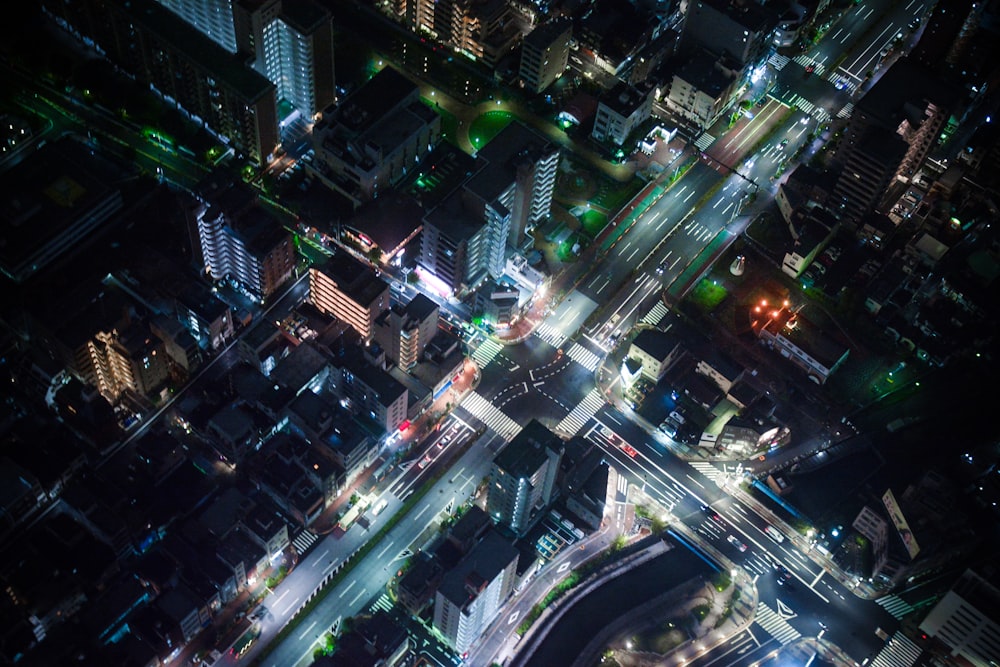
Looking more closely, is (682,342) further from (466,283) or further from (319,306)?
(319,306)

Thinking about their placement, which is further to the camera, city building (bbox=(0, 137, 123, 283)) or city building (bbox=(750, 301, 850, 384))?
city building (bbox=(750, 301, 850, 384))

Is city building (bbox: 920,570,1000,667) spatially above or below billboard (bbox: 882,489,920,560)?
below

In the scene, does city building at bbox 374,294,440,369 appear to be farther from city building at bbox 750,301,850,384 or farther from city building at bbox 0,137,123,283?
city building at bbox 750,301,850,384

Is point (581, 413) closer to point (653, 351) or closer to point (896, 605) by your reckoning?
point (653, 351)

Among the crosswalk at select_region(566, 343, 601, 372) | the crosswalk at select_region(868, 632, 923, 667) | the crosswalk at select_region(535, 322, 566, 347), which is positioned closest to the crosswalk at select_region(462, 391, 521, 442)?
the crosswalk at select_region(535, 322, 566, 347)

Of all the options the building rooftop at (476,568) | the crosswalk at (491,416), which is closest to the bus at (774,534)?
the crosswalk at (491,416)

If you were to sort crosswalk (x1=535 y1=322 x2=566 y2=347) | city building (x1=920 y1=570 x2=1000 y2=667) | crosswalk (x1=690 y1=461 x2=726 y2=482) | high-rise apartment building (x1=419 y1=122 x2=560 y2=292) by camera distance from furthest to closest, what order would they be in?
crosswalk (x1=535 y1=322 x2=566 y2=347)
high-rise apartment building (x1=419 y1=122 x2=560 y2=292)
crosswalk (x1=690 y1=461 x2=726 y2=482)
city building (x1=920 y1=570 x2=1000 y2=667)
